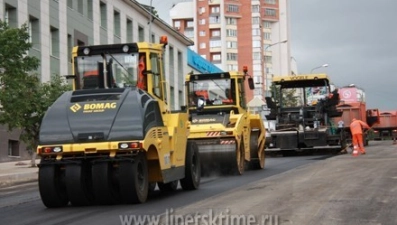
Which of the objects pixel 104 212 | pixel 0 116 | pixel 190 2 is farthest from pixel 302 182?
pixel 190 2

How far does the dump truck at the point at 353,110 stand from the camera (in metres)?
40.5

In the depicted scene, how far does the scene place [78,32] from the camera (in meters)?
41.6

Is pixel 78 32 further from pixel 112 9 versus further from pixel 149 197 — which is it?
pixel 149 197

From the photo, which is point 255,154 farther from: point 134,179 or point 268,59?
point 268,59

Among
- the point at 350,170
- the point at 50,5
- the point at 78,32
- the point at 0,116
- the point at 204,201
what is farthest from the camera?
the point at 78,32

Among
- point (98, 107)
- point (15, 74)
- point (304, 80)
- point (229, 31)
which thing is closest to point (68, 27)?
point (304, 80)

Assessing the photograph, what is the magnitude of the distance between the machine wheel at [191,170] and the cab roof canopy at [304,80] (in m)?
15.5

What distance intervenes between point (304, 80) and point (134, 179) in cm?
1931

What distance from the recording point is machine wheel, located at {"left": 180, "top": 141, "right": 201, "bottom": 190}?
14.2m

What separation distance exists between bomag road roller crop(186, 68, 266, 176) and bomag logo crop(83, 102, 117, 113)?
17.0 feet

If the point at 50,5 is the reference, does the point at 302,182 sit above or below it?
below

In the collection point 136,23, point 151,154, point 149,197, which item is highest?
point 136,23

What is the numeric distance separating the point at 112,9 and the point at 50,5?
31.6 feet

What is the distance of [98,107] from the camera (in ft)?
38.1
